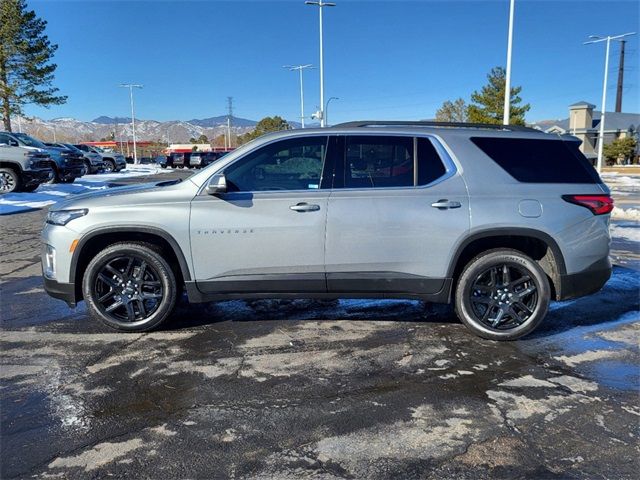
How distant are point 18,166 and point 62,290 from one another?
13523mm

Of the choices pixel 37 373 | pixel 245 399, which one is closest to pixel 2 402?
pixel 37 373

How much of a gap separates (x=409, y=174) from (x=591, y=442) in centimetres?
240

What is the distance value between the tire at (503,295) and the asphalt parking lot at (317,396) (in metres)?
0.16

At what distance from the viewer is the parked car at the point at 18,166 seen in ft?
49.6

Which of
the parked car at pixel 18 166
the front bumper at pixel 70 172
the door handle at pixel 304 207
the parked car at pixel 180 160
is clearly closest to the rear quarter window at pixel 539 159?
the door handle at pixel 304 207

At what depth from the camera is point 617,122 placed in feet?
234

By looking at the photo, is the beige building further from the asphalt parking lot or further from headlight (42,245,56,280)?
headlight (42,245,56,280)

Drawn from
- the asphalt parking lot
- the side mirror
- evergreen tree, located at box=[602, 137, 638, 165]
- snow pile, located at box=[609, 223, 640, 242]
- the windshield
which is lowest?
the asphalt parking lot

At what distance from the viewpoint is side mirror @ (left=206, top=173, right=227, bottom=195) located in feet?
13.1

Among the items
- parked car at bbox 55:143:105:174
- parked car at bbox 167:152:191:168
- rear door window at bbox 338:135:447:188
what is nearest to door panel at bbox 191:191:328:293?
rear door window at bbox 338:135:447:188

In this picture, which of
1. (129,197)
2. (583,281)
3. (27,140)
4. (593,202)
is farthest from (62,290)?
(27,140)

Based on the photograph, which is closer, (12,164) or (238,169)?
(238,169)

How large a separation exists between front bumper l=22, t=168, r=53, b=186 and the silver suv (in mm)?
13227

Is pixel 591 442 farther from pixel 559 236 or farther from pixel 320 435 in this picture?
pixel 559 236
